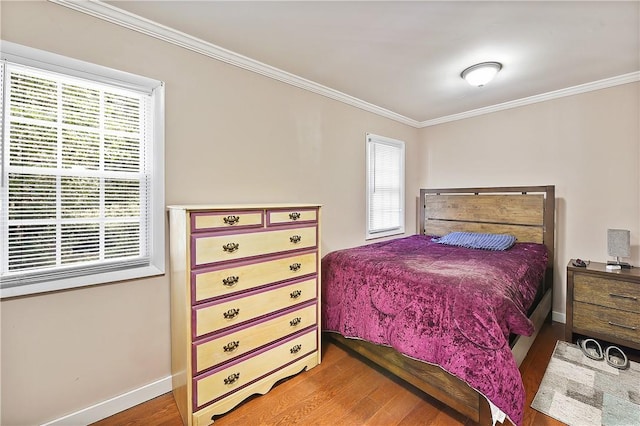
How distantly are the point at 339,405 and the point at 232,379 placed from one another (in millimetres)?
725

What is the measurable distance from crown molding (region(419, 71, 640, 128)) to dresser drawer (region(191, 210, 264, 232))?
129 inches

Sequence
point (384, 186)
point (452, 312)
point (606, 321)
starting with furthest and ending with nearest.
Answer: point (384, 186)
point (606, 321)
point (452, 312)

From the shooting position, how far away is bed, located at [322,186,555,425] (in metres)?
1.60

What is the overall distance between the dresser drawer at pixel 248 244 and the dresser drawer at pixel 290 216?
0.06 metres

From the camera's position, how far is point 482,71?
2.43m

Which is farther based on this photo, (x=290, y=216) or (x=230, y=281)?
(x=290, y=216)

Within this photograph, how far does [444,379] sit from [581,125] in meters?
3.03

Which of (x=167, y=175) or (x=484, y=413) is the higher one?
(x=167, y=175)

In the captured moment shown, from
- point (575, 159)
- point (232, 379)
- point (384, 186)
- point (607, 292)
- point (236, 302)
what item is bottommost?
point (232, 379)

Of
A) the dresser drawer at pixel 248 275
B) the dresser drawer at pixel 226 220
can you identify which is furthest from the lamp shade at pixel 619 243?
the dresser drawer at pixel 226 220

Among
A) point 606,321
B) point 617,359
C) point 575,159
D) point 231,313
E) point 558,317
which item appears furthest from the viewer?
point 558,317

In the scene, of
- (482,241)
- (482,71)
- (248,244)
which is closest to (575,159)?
(482,241)

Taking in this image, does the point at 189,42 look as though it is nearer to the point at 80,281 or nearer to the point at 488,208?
the point at 80,281

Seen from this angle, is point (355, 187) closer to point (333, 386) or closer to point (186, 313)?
point (333, 386)
